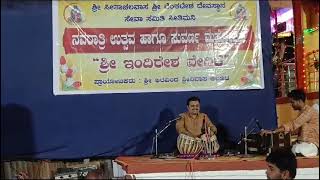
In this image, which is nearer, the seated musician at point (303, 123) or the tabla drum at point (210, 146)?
the seated musician at point (303, 123)

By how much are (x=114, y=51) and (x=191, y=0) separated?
1.24 m

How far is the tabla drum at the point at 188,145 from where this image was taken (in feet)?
21.1

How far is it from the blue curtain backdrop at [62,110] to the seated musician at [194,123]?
1.19 feet

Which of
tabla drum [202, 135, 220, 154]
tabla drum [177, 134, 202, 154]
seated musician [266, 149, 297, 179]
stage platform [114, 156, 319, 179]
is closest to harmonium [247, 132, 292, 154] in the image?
stage platform [114, 156, 319, 179]

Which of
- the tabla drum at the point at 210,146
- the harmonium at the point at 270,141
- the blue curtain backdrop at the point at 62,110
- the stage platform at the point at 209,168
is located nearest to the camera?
the stage platform at the point at 209,168

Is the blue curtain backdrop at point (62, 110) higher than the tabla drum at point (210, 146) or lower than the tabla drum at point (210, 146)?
higher

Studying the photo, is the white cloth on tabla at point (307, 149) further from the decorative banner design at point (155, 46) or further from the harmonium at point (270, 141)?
the decorative banner design at point (155, 46)

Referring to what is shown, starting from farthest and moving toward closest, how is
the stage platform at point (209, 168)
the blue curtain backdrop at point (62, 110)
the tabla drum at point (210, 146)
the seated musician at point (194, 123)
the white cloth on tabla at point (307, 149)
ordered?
the blue curtain backdrop at point (62, 110) → the seated musician at point (194, 123) → the tabla drum at point (210, 146) → the white cloth on tabla at point (307, 149) → the stage platform at point (209, 168)

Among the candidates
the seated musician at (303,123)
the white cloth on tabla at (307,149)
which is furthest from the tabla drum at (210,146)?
the white cloth on tabla at (307,149)

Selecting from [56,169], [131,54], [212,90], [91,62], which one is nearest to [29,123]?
[56,169]

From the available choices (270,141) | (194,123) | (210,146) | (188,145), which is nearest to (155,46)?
(194,123)

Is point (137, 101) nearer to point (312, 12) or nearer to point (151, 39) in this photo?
point (151, 39)

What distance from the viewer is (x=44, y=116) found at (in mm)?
6887

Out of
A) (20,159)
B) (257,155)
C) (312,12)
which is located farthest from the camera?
(312,12)
